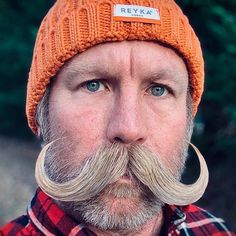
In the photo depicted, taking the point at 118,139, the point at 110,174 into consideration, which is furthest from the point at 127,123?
the point at 110,174

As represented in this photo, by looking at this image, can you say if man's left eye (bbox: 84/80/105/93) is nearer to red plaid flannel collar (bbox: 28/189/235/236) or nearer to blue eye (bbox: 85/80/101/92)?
blue eye (bbox: 85/80/101/92)

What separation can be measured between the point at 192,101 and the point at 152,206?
56 centimetres

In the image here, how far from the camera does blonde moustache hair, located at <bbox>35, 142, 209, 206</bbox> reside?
2.18 metres

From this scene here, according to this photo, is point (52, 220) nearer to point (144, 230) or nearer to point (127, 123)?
point (144, 230)

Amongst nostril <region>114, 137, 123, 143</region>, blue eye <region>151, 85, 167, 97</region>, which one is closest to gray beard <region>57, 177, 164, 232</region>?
nostril <region>114, 137, 123, 143</region>

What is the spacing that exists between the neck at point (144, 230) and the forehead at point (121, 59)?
1.98 feet

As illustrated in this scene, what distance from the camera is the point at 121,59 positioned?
2.26m

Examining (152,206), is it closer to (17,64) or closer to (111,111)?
(111,111)

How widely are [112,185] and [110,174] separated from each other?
0.15 feet

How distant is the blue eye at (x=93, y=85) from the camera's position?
2295 mm

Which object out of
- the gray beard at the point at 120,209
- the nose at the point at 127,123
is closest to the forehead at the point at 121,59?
the nose at the point at 127,123

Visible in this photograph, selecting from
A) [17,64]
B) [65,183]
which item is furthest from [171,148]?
[17,64]

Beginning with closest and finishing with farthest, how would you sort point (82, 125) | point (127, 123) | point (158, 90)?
point (127, 123) < point (82, 125) < point (158, 90)

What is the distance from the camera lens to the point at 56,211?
7.76 ft
